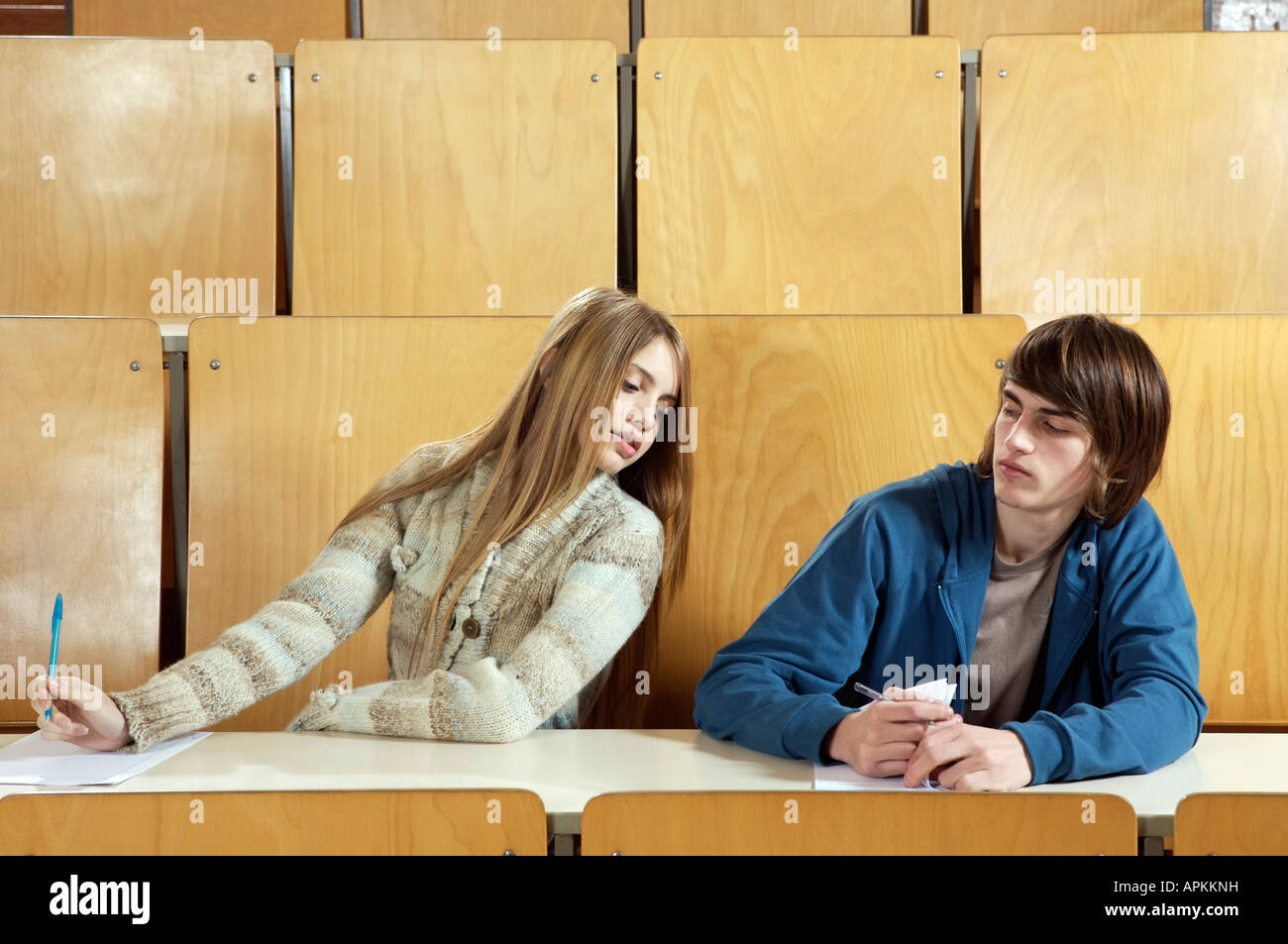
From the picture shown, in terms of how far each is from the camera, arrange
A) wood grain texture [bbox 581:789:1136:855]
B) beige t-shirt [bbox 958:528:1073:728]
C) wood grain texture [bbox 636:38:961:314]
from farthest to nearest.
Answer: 1. wood grain texture [bbox 636:38:961:314]
2. beige t-shirt [bbox 958:528:1073:728]
3. wood grain texture [bbox 581:789:1136:855]

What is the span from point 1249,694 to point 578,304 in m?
0.76

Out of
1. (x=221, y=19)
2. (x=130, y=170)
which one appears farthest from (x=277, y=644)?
(x=221, y=19)

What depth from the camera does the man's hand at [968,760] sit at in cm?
73

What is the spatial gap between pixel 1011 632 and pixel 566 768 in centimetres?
39

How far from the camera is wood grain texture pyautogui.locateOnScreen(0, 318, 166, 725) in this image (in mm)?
1195

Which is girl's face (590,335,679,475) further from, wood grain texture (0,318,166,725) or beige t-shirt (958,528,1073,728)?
wood grain texture (0,318,166,725)

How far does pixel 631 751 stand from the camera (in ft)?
2.81

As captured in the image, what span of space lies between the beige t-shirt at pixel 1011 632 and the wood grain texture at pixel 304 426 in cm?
53

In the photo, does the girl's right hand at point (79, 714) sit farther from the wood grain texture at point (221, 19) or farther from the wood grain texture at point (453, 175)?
the wood grain texture at point (221, 19)

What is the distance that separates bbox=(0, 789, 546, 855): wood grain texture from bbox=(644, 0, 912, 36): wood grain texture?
4.50 feet

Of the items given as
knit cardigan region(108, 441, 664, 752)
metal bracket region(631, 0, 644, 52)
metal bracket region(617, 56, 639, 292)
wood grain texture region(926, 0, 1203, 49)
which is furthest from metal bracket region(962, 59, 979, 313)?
knit cardigan region(108, 441, 664, 752)
